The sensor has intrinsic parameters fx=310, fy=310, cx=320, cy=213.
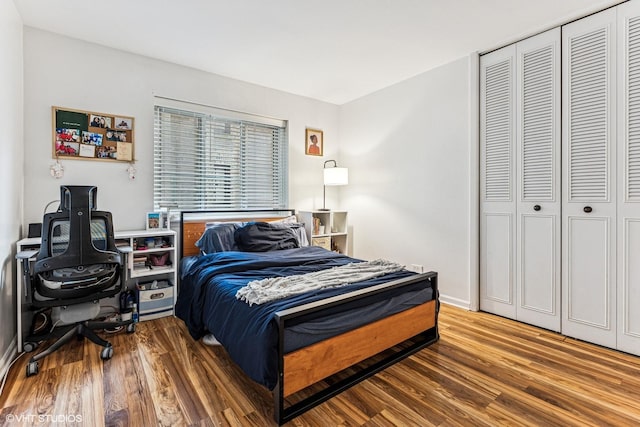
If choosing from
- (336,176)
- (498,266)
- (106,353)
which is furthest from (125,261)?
(498,266)

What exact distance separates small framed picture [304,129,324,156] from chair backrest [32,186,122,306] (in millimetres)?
2764

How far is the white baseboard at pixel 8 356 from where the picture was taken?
6.56ft

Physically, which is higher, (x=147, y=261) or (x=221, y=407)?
(x=147, y=261)

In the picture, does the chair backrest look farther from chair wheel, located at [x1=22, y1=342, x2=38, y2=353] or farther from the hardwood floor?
the hardwood floor

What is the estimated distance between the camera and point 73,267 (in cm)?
215

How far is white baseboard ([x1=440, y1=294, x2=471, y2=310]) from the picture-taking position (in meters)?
3.27

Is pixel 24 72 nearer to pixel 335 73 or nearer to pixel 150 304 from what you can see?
pixel 150 304

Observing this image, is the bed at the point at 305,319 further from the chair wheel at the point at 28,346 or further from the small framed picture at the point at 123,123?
the small framed picture at the point at 123,123

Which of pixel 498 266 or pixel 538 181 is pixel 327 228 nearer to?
pixel 498 266

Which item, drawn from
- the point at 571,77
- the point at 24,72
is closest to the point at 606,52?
the point at 571,77

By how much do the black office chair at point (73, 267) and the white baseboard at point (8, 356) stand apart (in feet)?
0.36

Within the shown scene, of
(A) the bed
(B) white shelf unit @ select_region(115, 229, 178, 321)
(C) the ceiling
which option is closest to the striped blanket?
(A) the bed

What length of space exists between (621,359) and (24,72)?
525 centimetres

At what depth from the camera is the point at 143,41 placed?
2.90m
